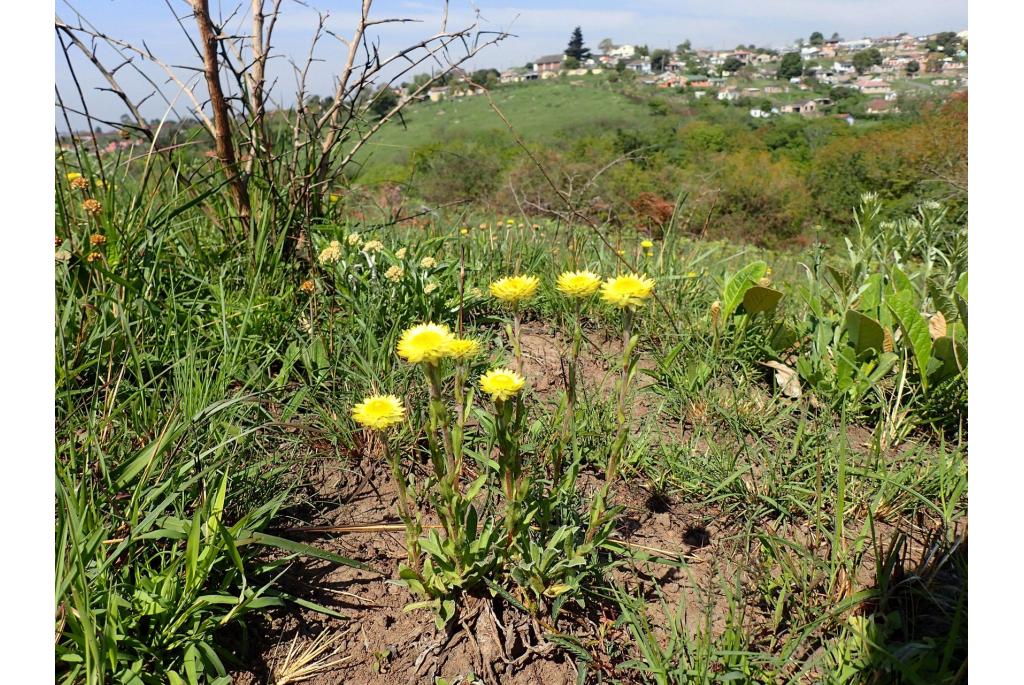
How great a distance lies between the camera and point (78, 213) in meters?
2.49

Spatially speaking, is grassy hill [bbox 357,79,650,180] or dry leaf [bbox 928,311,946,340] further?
grassy hill [bbox 357,79,650,180]

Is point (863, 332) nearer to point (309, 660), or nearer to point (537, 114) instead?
point (309, 660)

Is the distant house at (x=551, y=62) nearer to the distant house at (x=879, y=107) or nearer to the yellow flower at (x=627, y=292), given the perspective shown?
the distant house at (x=879, y=107)

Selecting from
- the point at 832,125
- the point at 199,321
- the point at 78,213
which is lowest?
the point at 832,125

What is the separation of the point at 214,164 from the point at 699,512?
241cm

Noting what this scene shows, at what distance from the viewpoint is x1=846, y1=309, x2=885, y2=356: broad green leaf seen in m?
2.19

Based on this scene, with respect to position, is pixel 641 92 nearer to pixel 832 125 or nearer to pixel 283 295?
pixel 832 125

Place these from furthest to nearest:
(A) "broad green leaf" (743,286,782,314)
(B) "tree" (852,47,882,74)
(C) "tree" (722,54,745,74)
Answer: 1. (C) "tree" (722,54,745,74)
2. (B) "tree" (852,47,882,74)
3. (A) "broad green leaf" (743,286,782,314)

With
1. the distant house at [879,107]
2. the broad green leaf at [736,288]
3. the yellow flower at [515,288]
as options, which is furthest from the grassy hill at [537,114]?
the yellow flower at [515,288]

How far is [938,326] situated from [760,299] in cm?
58

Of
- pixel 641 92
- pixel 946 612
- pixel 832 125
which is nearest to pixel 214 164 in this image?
pixel 946 612

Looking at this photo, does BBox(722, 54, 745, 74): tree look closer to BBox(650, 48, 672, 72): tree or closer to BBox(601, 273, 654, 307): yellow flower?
BBox(650, 48, 672, 72): tree

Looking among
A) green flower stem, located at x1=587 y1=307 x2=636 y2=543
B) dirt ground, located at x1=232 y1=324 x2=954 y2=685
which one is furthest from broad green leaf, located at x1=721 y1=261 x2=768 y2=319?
green flower stem, located at x1=587 y1=307 x2=636 y2=543

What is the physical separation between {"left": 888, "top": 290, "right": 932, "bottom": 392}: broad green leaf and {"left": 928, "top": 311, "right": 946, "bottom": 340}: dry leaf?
145 millimetres
